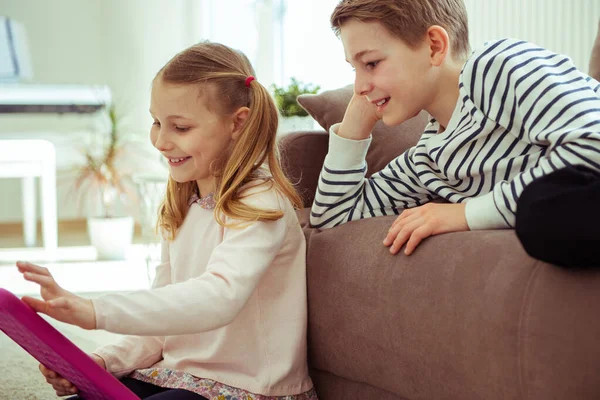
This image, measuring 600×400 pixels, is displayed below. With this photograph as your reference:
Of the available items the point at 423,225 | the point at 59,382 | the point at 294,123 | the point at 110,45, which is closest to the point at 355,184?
the point at 423,225

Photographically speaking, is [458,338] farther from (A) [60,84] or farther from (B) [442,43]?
(A) [60,84]

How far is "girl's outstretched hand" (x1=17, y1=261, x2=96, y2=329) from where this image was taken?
86 centimetres

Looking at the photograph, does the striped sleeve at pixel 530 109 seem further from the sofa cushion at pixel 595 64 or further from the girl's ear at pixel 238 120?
the sofa cushion at pixel 595 64

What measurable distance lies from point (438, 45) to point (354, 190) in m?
0.28

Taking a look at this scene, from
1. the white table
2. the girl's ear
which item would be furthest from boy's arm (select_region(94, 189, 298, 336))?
the white table

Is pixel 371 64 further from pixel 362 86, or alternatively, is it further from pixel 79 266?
pixel 79 266

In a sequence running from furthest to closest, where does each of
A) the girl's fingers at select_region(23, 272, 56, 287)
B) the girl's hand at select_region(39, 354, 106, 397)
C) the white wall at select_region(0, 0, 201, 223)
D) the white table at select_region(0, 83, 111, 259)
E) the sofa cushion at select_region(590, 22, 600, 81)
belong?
the white wall at select_region(0, 0, 201, 223) < the white table at select_region(0, 83, 111, 259) < the sofa cushion at select_region(590, 22, 600, 81) < the girl's hand at select_region(39, 354, 106, 397) < the girl's fingers at select_region(23, 272, 56, 287)

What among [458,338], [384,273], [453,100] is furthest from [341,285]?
[453,100]

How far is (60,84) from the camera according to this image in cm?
514

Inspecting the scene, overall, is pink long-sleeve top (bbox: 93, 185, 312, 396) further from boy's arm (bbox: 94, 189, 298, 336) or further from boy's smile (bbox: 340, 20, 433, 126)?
boy's smile (bbox: 340, 20, 433, 126)

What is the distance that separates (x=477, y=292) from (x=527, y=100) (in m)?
0.30

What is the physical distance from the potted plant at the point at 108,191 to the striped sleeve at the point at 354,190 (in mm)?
2828

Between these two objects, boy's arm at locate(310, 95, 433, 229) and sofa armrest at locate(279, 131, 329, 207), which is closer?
boy's arm at locate(310, 95, 433, 229)

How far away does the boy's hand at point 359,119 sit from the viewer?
4.31 feet
